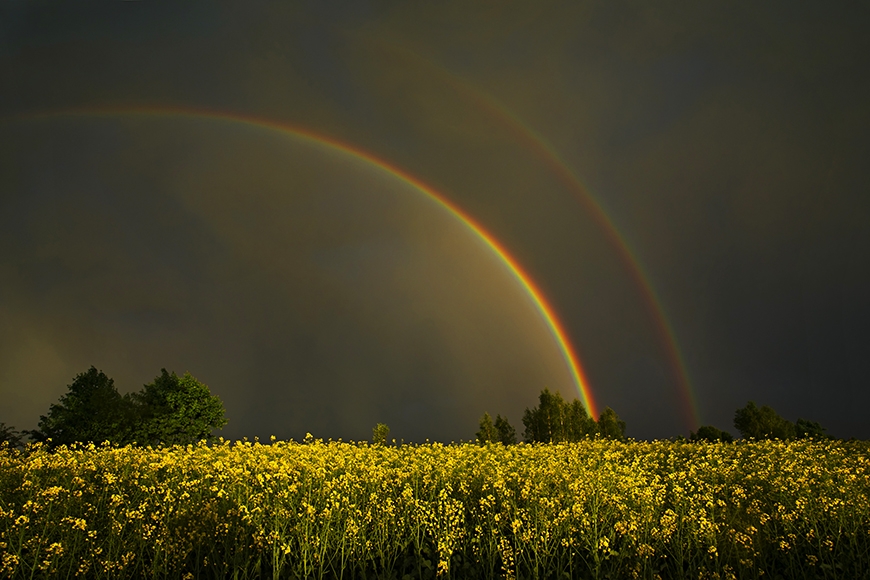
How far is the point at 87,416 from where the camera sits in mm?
35094

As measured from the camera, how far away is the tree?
42250 millimetres

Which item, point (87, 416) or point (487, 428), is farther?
point (487, 428)

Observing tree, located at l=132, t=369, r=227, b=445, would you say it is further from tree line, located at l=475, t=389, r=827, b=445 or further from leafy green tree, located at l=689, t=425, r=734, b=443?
leafy green tree, located at l=689, t=425, r=734, b=443

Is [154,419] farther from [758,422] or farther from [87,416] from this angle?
[758,422]

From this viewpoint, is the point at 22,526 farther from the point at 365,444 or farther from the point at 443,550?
the point at 365,444

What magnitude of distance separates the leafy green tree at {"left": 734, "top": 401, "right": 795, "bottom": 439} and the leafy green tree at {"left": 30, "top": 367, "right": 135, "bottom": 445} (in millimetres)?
52302

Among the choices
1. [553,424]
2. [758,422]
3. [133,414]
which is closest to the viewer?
[133,414]

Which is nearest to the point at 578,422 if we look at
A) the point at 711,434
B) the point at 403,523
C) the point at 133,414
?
the point at 711,434

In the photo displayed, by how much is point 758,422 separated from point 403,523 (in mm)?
53420

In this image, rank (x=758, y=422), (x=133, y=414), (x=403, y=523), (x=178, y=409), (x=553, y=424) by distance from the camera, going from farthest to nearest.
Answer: (x=553, y=424), (x=758, y=422), (x=178, y=409), (x=133, y=414), (x=403, y=523)

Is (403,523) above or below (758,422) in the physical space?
below

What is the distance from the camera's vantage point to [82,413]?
35000 millimetres

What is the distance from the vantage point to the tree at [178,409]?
42.2 metres

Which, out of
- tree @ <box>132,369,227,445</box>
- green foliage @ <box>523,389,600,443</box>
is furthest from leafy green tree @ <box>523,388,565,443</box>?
tree @ <box>132,369,227,445</box>
